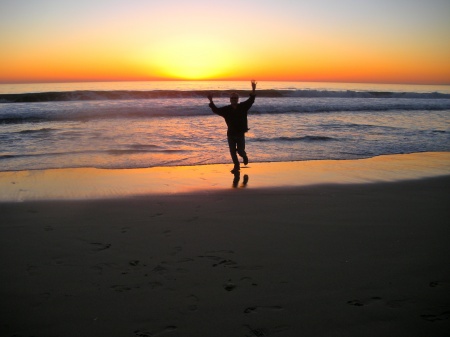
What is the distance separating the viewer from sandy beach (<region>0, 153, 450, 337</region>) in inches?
115

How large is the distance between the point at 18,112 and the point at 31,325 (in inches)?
Result: 918

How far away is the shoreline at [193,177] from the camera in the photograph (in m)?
7.06

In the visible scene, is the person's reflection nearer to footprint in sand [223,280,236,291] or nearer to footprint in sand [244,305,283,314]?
footprint in sand [223,280,236,291]

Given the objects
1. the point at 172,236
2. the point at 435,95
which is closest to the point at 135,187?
the point at 172,236

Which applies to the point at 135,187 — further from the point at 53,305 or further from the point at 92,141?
the point at 92,141

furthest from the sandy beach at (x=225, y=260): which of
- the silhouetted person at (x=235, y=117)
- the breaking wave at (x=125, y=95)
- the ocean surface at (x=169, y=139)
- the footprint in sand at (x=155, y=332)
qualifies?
the breaking wave at (x=125, y=95)

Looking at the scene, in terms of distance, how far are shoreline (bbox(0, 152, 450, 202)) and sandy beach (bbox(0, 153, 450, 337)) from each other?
96mm

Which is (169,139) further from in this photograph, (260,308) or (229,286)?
(260,308)

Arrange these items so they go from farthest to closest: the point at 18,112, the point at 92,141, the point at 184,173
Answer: the point at 18,112, the point at 92,141, the point at 184,173

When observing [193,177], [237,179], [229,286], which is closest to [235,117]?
[237,179]

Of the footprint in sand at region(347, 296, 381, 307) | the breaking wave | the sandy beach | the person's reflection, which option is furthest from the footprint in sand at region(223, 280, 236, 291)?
the breaking wave

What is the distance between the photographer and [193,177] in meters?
8.33

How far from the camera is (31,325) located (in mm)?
2891

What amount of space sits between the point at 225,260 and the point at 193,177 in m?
4.47
